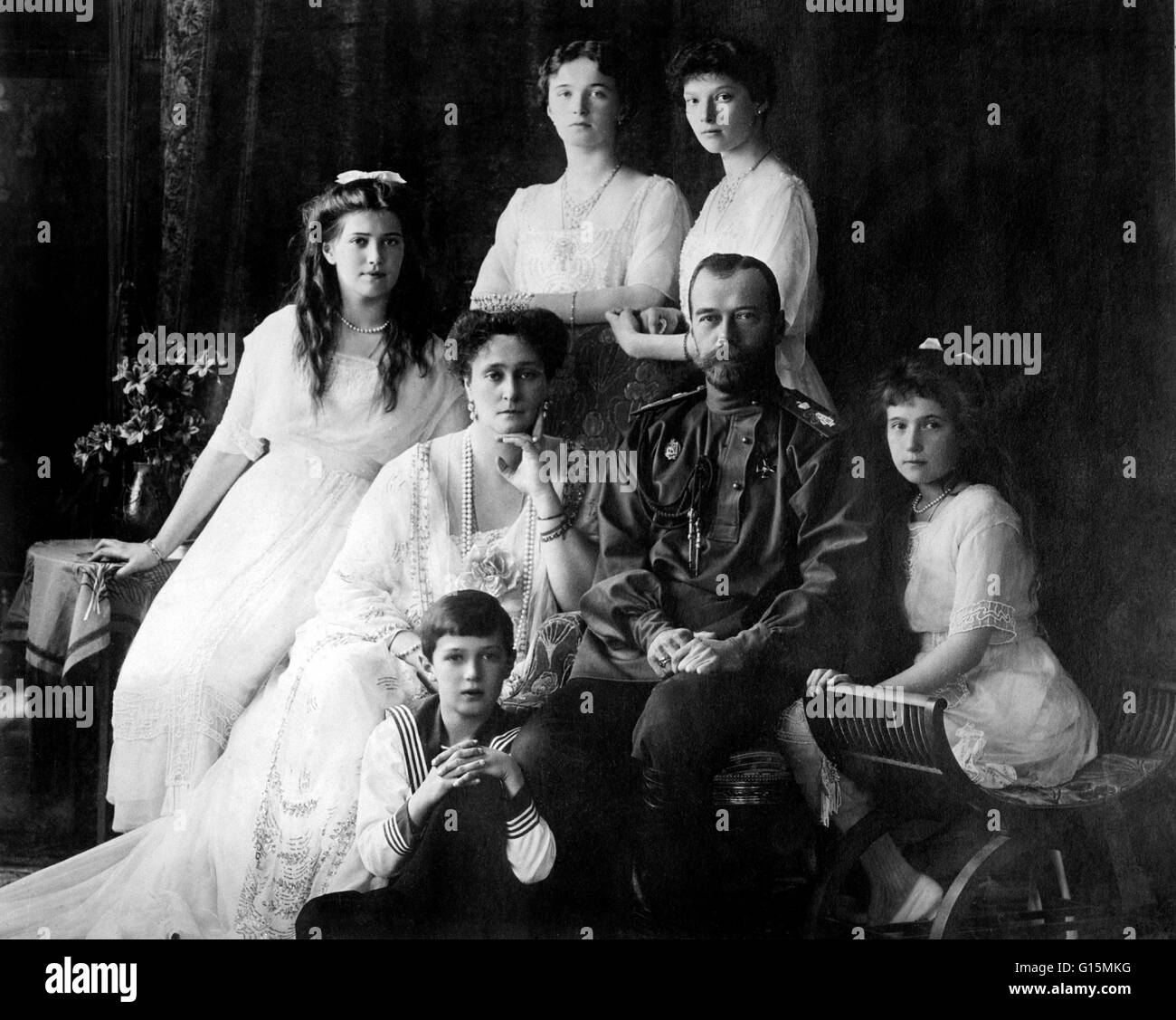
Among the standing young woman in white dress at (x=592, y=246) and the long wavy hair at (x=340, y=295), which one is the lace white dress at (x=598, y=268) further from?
the long wavy hair at (x=340, y=295)

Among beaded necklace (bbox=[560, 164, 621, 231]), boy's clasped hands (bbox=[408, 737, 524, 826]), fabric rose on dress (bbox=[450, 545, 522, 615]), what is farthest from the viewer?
beaded necklace (bbox=[560, 164, 621, 231])

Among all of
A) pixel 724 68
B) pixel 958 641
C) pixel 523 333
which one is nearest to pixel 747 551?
pixel 958 641

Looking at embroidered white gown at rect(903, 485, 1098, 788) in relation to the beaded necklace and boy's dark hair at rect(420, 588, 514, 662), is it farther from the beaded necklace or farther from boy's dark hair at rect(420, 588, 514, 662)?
the beaded necklace

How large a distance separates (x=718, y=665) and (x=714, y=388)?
3.17 ft

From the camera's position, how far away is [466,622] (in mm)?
4578

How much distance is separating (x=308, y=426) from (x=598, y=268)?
1.19 metres

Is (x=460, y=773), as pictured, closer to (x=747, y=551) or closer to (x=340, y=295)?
(x=747, y=551)

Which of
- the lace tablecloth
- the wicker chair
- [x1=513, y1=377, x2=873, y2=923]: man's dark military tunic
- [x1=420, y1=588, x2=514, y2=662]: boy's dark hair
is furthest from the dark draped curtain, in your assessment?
[x1=420, y1=588, x2=514, y2=662]: boy's dark hair

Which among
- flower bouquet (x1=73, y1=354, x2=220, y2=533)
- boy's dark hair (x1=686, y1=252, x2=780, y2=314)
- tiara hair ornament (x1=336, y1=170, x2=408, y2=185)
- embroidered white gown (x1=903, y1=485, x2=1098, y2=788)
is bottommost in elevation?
embroidered white gown (x1=903, y1=485, x2=1098, y2=788)

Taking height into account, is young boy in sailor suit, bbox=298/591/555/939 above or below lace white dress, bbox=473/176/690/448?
below

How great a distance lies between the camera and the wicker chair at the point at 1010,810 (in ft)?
14.8

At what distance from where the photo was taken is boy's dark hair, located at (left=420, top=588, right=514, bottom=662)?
4574mm

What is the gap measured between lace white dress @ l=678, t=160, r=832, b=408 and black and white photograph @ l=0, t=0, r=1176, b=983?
22 mm
